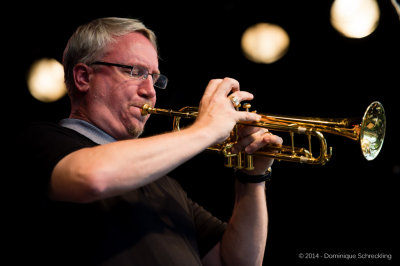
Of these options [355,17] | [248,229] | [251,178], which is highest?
[355,17]

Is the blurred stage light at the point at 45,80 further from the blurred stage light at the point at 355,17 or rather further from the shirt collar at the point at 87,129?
the blurred stage light at the point at 355,17

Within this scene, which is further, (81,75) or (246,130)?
(81,75)

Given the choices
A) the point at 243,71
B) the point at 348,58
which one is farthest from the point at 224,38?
the point at 348,58

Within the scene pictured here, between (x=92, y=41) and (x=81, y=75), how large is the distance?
20 centimetres

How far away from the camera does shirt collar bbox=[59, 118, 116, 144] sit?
177cm

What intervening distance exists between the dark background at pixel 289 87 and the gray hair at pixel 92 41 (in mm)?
1352

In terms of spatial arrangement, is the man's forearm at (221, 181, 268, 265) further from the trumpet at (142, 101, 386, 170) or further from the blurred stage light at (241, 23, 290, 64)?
the blurred stage light at (241, 23, 290, 64)

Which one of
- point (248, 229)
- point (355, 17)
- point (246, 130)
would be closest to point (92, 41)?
point (246, 130)

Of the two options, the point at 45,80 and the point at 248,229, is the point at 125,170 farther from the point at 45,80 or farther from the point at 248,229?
the point at 45,80

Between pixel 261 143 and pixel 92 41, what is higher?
pixel 92 41

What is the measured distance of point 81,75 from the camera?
2.03m

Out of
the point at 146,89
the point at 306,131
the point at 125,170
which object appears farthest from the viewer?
the point at 146,89

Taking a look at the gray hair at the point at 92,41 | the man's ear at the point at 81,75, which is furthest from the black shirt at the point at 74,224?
the gray hair at the point at 92,41

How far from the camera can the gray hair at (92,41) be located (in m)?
2.03
